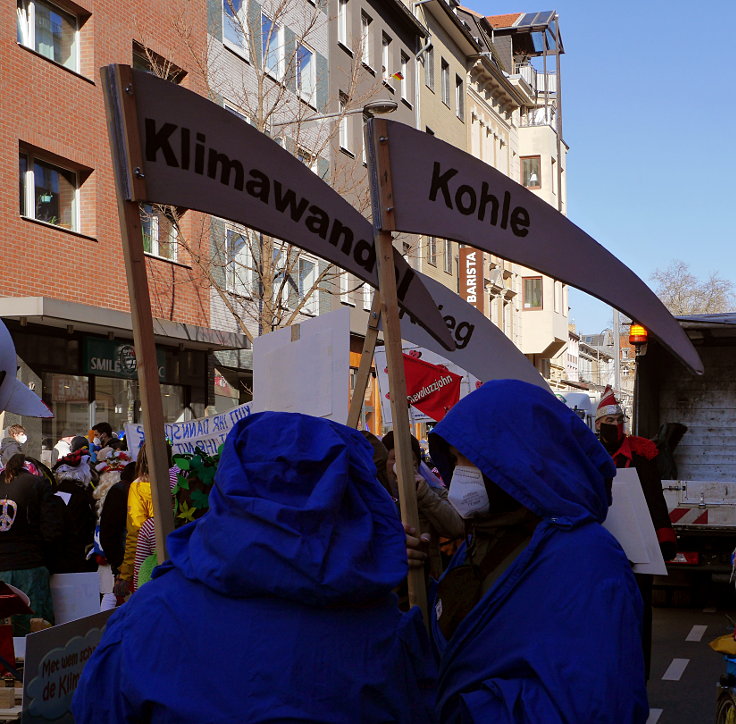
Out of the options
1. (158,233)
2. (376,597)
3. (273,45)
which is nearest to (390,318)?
(376,597)

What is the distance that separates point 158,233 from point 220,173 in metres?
19.1

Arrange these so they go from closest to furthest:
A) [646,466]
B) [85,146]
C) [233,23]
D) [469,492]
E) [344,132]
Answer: [469,492], [646,466], [85,146], [233,23], [344,132]

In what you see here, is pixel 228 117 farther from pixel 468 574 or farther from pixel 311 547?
pixel 311 547

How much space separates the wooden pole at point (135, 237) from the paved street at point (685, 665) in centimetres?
524

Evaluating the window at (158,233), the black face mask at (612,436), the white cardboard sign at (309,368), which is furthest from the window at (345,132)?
the white cardboard sign at (309,368)

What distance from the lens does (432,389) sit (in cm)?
1310

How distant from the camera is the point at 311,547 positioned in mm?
2115

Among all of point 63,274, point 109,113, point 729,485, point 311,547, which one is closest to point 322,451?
point 311,547

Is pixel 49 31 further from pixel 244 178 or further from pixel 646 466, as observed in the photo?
pixel 244 178

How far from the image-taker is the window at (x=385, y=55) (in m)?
35.4

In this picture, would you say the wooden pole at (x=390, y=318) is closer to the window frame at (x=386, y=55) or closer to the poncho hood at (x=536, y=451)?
the poncho hood at (x=536, y=451)

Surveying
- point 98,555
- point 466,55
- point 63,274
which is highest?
point 466,55

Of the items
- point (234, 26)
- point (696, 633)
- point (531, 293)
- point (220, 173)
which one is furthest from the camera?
point (531, 293)

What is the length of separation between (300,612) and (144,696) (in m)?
0.32
